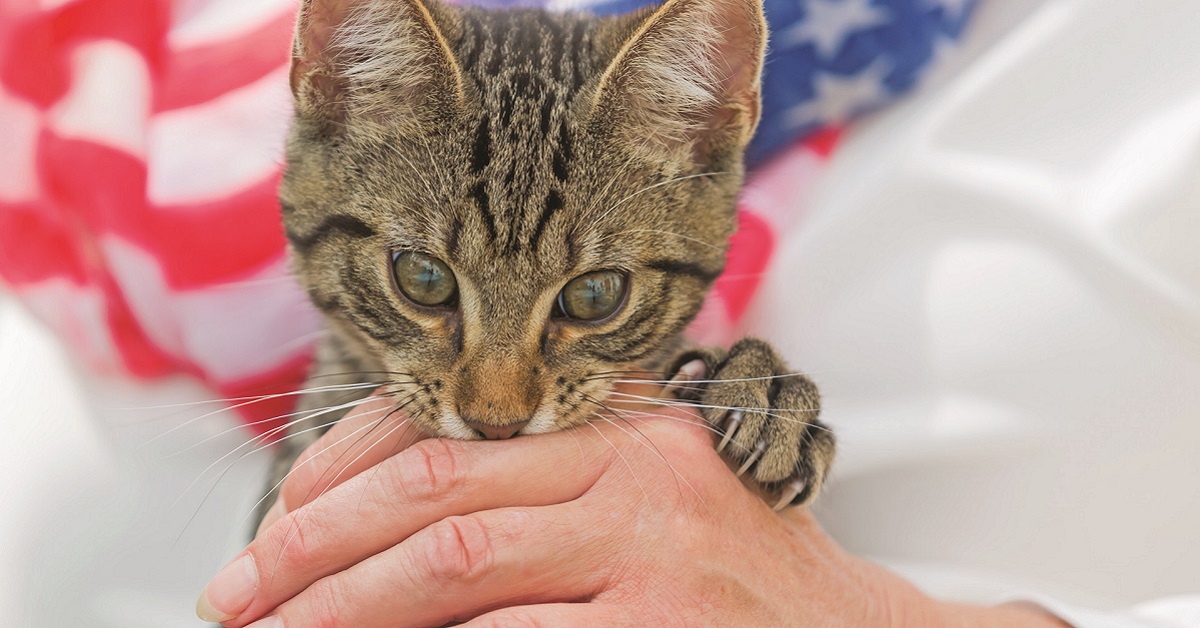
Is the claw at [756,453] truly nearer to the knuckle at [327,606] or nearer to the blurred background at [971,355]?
the blurred background at [971,355]

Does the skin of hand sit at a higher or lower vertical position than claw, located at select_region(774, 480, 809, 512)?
lower

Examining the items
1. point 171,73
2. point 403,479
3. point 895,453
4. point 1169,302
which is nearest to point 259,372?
point 171,73

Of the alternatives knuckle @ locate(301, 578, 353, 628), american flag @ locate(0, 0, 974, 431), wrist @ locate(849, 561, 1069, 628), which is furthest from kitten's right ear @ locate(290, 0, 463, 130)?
wrist @ locate(849, 561, 1069, 628)

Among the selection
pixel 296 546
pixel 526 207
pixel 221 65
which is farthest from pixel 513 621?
pixel 221 65

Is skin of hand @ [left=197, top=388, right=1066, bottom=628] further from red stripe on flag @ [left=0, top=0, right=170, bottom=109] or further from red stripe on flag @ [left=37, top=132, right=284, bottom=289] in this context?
red stripe on flag @ [left=0, top=0, right=170, bottom=109]

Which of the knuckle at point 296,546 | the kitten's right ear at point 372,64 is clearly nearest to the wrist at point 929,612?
the knuckle at point 296,546

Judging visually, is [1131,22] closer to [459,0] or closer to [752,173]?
[752,173]

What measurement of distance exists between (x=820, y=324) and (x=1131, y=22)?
87 centimetres

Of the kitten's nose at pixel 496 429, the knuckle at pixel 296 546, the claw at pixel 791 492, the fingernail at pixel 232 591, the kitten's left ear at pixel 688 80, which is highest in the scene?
the kitten's left ear at pixel 688 80

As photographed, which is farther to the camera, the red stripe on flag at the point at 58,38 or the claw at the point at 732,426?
the red stripe on flag at the point at 58,38

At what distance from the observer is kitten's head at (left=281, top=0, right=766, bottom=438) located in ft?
4.11

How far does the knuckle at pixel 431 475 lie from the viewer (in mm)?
1235

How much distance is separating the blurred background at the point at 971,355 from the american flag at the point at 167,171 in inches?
0.6

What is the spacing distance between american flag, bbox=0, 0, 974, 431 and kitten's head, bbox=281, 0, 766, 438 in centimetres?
31
